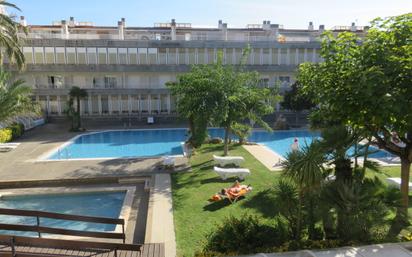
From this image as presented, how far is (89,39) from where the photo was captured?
122 feet

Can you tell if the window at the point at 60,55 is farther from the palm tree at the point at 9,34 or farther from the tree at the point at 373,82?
the tree at the point at 373,82

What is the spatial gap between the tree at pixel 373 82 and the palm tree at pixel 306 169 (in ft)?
3.80

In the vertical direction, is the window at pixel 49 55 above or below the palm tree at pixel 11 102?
above

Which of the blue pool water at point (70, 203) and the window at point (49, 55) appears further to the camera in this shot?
the window at point (49, 55)

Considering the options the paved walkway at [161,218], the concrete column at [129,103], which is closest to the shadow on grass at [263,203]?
the paved walkway at [161,218]

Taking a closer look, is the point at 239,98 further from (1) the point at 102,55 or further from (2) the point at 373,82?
(1) the point at 102,55

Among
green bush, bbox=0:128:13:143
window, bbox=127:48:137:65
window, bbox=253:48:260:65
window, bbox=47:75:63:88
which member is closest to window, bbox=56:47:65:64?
window, bbox=47:75:63:88

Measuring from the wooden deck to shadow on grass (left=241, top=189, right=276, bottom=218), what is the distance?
4236 millimetres

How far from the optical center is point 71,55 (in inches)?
1468

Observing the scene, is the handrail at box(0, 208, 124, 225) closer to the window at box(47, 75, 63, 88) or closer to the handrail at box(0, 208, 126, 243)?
Result: the handrail at box(0, 208, 126, 243)

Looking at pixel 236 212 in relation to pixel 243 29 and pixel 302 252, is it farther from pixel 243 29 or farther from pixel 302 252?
pixel 243 29

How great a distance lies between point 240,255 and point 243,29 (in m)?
52.2

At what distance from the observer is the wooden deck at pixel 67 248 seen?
22.0ft

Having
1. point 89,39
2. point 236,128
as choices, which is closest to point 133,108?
point 89,39
